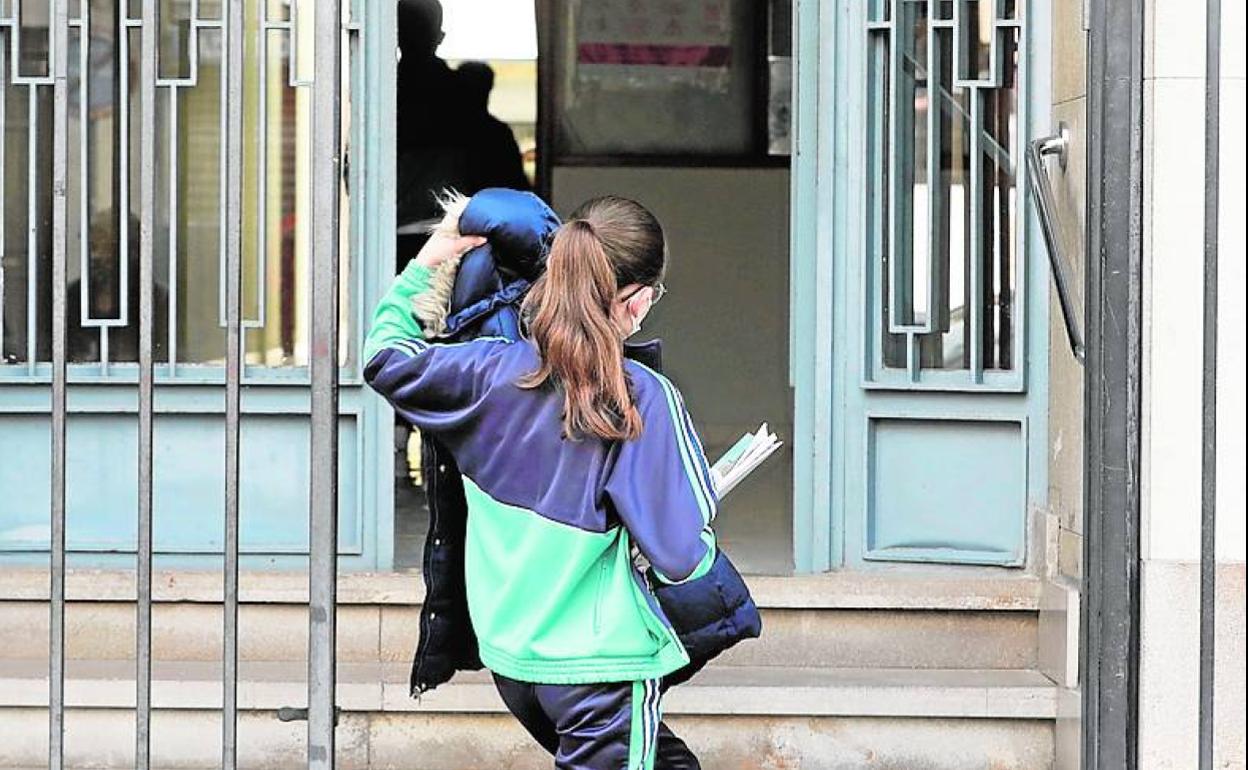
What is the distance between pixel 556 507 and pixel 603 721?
424 mm

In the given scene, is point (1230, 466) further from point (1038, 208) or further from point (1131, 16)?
point (1131, 16)

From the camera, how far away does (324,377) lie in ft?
13.0

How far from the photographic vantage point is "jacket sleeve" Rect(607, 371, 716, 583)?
3.82 m

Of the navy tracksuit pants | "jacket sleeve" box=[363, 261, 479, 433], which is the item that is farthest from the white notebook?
"jacket sleeve" box=[363, 261, 479, 433]

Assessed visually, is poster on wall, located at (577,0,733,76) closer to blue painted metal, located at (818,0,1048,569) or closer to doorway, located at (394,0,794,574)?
doorway, located at (394,0,794,574)

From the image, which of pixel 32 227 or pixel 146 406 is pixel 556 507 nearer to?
pixel 146 406

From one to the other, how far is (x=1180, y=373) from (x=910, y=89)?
140 centimetres

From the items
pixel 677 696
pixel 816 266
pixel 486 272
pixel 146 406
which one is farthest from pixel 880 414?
pixel 146 406

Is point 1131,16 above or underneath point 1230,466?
above

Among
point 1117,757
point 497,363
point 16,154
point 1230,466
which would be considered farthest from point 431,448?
point 16,154

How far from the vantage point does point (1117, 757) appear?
3.96m

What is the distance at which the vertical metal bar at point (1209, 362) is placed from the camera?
12.8 feet

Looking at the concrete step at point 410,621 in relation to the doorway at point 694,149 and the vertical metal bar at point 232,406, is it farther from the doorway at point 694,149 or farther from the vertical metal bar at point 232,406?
the doorway at point 694,149

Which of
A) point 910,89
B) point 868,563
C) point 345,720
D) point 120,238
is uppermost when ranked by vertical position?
point 910,89
